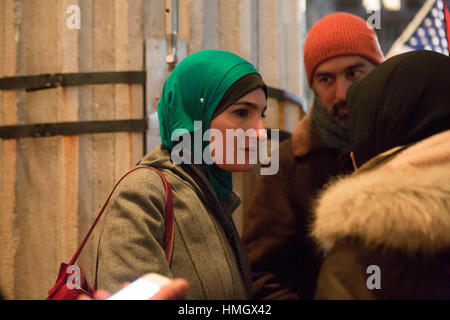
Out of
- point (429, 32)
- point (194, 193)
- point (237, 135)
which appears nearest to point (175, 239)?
point (194, 193)

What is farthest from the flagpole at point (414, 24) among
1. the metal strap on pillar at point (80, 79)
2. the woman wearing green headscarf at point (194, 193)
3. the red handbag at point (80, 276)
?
the red handbag at point (80, 276)

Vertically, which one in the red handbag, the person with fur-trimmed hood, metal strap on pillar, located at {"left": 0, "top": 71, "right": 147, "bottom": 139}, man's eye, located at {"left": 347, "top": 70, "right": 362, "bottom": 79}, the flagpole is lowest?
the red handbag

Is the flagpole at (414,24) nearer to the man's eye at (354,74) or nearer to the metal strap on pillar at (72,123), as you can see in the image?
the man's eye at (354,74)

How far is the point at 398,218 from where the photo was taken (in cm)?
107

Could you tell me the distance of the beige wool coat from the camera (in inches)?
58.9

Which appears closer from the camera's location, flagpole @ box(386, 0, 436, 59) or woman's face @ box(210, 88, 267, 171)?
woman's face @ box(210, 88, 267, 171)

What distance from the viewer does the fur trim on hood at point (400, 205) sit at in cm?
105

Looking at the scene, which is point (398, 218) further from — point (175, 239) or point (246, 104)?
point (246, 104)

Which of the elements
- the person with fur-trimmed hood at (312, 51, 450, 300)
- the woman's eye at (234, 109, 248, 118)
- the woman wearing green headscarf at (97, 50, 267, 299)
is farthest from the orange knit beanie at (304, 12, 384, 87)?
the person with fur-trimmed hood at (312, 51, 450, 300)

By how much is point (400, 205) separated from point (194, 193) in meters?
0.86

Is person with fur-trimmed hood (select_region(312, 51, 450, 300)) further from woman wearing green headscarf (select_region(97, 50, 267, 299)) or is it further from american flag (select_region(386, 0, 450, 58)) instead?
american flag (select_region(386, 0, 450, 58))

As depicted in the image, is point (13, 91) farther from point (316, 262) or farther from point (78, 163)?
point (316, 262)

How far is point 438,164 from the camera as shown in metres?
1.15

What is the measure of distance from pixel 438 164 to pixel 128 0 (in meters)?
1.93
